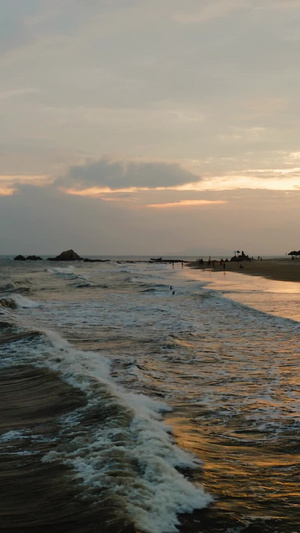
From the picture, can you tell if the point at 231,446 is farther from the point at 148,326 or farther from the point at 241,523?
the point at 148,326

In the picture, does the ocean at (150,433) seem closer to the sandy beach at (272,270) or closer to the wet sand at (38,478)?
the wet sand at (38,478)

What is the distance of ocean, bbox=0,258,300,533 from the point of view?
5.16 m

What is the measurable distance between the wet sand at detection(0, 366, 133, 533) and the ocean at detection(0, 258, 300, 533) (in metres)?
0.02

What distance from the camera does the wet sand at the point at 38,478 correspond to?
193 inches

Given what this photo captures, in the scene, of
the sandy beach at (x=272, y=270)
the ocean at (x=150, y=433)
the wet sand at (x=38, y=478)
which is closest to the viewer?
the wet sand at (x=38, y=478)

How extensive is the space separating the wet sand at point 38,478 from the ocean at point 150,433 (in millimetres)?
18

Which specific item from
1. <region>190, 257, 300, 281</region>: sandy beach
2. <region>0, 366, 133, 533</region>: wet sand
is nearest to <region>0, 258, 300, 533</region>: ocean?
<region>0, 366, 133, 533</region>: wet sand

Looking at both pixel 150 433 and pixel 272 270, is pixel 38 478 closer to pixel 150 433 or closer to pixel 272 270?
pixel 150 433

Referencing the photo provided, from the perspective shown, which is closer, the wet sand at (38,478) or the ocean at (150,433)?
the wet sand at (38,478)

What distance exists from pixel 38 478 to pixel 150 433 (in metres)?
2.02

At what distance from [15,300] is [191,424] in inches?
1003

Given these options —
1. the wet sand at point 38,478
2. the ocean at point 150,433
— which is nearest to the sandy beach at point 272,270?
the ocean at point 150,433

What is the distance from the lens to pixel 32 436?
7441 millimetres

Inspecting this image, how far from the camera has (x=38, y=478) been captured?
5.96m
